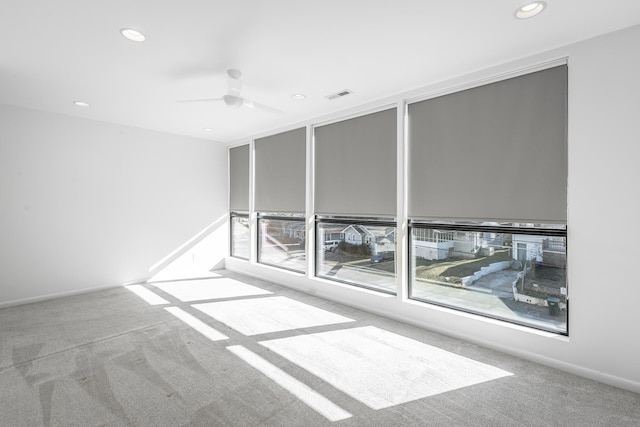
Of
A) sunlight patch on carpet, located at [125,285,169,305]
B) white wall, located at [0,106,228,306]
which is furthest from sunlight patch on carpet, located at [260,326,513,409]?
white wall, located at [0,106,228,306]

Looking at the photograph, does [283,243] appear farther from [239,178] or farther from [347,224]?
[239,178]

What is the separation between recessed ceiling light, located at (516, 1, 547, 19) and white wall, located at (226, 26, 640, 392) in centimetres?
67

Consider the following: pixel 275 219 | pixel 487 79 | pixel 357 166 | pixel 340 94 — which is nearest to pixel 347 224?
pixel 357 166

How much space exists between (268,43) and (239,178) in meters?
3.75

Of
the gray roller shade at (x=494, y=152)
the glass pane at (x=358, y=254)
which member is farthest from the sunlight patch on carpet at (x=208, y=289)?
the gray roller shade at (x=494, y=152)

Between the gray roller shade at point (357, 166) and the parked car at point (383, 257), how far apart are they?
517 mm

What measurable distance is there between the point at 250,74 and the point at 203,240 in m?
3.76

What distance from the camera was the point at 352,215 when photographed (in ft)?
13.8

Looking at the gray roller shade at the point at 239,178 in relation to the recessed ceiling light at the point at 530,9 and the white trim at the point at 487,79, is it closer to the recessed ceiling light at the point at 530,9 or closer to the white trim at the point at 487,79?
the white trim at the point at 487,79

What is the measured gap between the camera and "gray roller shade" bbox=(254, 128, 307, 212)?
4.85 m

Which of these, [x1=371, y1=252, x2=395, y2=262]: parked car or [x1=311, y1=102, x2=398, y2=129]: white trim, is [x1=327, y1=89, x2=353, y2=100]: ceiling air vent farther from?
[x1=371, y1=252, x2=395, y2=262]: parked car

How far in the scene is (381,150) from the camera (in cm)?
382

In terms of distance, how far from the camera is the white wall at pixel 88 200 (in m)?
4.13

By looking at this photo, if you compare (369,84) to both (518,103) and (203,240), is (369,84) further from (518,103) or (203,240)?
(203,240)
